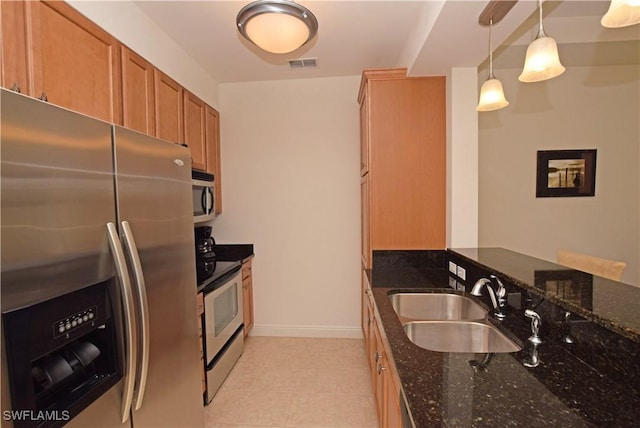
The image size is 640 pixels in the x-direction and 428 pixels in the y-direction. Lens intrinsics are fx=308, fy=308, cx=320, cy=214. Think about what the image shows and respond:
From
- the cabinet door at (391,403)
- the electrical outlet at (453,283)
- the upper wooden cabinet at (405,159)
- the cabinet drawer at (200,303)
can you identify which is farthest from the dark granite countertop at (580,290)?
the cabinet drawer at (200,303)

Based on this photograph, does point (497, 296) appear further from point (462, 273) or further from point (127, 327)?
point (127, 327)

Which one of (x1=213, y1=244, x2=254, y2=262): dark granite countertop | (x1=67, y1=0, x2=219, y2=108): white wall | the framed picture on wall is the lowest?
(x1=213, y1=244, x2=254, y2=262): dark granite countertop

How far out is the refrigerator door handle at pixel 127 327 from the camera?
108cm

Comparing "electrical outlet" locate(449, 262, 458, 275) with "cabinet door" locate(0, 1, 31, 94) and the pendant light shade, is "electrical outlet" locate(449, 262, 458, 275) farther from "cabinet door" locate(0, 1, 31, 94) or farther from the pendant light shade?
"cabinet door" locate(0, 1, 31, 94)

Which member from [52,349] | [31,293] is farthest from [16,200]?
[52,349]

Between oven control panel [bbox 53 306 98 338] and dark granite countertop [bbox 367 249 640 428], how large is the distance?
1.01 metres

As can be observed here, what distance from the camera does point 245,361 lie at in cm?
286

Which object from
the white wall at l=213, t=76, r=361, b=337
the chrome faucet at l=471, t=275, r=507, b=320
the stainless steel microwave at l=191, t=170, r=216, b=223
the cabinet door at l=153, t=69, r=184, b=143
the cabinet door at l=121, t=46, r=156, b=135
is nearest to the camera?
the chrome faucet at l=471, t=275, r=507, b=320

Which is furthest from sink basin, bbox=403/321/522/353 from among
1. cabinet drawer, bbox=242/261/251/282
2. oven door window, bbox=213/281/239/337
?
cabinet drawer, bbox=242/261/251/282

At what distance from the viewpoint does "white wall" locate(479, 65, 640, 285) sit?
2.96m

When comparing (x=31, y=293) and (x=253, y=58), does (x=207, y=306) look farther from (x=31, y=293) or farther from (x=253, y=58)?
(x=253, y=58)

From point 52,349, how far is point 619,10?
81.7 inches

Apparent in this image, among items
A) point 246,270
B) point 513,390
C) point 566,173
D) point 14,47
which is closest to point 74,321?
point 14,47

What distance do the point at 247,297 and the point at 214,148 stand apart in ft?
5.10
